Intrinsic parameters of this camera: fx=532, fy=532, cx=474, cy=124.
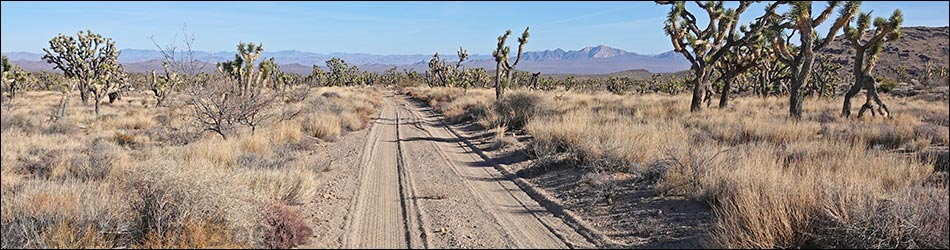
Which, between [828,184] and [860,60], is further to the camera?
[860,60]

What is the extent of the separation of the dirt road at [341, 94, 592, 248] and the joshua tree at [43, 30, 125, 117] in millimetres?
27669

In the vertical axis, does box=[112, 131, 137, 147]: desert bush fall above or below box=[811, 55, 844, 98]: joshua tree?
below

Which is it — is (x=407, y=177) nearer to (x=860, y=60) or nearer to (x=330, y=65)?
(x=860, y=60)

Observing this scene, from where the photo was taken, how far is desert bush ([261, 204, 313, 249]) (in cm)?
557

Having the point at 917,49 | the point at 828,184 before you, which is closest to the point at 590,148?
the point at 828,184

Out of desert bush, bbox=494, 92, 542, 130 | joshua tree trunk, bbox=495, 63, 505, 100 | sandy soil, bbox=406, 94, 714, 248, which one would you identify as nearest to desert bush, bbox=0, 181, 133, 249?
sandy soil, bbox=406, 94, 714, 248

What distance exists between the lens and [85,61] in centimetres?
3161

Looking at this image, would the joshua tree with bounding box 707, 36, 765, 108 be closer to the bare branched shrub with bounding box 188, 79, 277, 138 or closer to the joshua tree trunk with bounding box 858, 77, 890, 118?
the joshua tree trunk with bounding box 858, 77, 890, 118

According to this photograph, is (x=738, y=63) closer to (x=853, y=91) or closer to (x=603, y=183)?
(x=853, y=91)

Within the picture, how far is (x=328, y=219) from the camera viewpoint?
677 centimetres

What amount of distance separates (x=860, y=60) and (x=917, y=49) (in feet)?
234

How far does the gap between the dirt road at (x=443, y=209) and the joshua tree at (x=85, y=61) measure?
27669 millimetres

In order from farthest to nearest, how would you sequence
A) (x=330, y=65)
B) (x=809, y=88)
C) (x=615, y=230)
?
(x=330, y=65) < (x=809, y=88) < (x=615, y=230)

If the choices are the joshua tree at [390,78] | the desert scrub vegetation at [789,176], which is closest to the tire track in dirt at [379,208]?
the desert scrub vegetation at [789,176]
